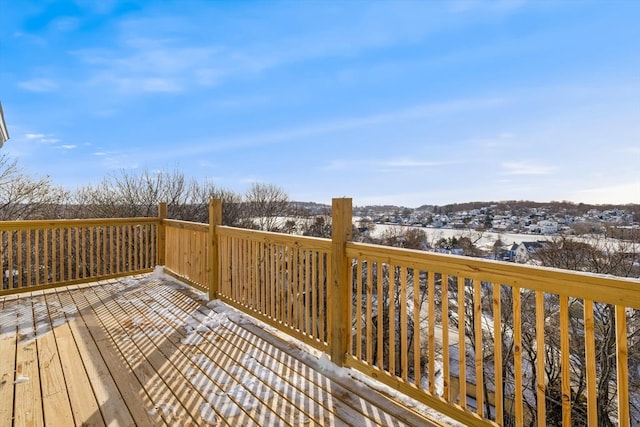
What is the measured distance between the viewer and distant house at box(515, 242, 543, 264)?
543 inches

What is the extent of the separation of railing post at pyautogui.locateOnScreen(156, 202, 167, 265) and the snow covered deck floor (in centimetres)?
190

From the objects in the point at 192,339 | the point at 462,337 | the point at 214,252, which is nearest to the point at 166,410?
the point at 192,339

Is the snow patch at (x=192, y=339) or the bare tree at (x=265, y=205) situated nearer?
the snow patch at (x=192, y=339)

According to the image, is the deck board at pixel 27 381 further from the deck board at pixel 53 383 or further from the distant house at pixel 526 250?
the distant house at pixel 526 250

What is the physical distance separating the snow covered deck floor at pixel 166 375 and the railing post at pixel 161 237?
1.90 m

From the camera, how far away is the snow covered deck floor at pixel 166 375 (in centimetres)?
199

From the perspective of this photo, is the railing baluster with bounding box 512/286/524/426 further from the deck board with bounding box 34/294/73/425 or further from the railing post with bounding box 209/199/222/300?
the railing post with bounding box 209/199/222/300

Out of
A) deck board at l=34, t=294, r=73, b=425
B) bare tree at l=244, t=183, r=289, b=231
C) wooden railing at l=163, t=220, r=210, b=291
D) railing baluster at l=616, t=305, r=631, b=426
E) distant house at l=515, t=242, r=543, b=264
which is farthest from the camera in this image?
bare tree at l=244, t=183, r=289, b=231

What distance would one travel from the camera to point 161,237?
5.81 m

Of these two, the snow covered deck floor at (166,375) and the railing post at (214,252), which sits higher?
the railing post at (214,252)

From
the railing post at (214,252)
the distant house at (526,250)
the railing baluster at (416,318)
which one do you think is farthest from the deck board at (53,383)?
the distant house at (526,250)

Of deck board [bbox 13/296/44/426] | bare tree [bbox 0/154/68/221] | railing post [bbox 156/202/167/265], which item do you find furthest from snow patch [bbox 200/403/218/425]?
bare tree [bbox 0/154/68/221]

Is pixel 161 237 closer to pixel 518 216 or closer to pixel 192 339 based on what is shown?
pixel 192 339

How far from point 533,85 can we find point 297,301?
32.0 ft
